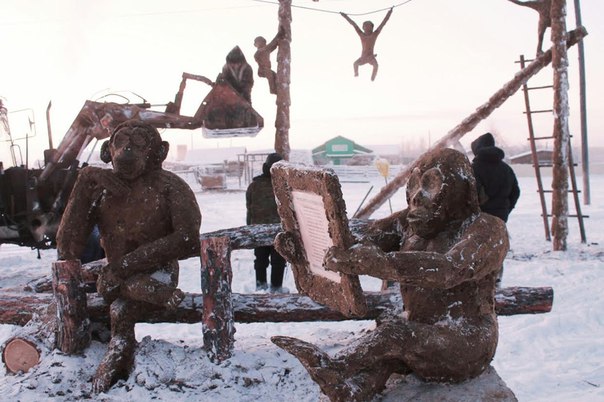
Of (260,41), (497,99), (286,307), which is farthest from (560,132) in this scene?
(286,307)

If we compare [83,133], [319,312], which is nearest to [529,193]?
[83,133]

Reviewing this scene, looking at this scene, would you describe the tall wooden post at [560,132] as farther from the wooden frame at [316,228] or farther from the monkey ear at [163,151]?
the wooden frame at [316,228]

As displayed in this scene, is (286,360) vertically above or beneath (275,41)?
beneath

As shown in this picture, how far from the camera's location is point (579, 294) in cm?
593

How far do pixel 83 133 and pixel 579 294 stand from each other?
255 inches

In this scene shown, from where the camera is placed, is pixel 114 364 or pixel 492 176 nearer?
pixel 114 364

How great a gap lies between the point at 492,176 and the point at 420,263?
371cm

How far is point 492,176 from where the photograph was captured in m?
5.62

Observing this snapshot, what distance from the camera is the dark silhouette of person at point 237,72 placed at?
7.41 meters

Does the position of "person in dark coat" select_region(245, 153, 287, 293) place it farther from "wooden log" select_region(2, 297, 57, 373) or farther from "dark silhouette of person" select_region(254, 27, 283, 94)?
"wooden log" select_region(2, 297, 57, 373)

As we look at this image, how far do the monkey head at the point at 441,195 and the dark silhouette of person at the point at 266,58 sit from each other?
18.0 feet

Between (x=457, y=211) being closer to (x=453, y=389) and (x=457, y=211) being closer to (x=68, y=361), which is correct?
(x=453, y=389)

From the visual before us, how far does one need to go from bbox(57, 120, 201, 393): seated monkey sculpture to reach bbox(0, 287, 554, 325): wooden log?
0.16 metres

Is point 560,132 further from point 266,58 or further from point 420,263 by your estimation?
point 420,263
